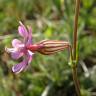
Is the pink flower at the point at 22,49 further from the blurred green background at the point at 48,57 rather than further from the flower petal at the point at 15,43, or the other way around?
the blurred green background at the point at 48,57

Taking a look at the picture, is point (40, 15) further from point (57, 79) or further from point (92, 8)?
point (57, 79)

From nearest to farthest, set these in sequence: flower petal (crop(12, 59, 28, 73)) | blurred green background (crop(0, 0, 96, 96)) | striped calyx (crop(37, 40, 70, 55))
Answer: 1. flower petal (crop(12, 59, 28, 73))
2. striped calyx (crop(37, 40, 70, 55))
3. blurred green background (crop(0, 0, 96, 96))

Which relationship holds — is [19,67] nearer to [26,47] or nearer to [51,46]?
[26,47]

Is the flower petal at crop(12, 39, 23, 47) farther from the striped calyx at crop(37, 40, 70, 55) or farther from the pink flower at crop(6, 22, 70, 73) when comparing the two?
the striped calyx at crop(37, 40, 70, 55)

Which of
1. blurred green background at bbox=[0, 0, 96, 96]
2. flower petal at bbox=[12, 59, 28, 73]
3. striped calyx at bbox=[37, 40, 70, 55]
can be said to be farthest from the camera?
blurred green background at bbox=[0, 0, 96, 96]

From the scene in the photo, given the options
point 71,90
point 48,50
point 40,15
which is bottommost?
point 71,90

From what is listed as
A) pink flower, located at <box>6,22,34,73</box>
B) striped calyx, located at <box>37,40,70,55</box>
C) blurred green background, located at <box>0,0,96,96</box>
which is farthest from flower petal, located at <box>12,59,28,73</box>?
blurred green background, located at <box>0,0,96,96</box>

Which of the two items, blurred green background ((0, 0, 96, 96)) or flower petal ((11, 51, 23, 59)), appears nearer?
flower petal ((11, 51, 23, 59))

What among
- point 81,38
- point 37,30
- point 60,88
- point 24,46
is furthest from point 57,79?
point 24,46

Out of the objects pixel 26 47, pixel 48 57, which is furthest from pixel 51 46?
pixel 48 57
